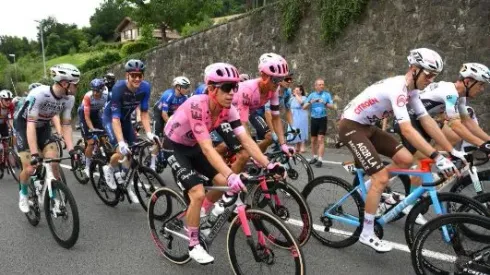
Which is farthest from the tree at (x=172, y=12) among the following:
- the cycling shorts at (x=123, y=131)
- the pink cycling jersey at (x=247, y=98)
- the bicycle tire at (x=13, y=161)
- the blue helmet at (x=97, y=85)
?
the pink cycling jersey at (x=247, y=98)

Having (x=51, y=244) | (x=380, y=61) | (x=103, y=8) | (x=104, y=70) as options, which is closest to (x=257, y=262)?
(x=51, y=244)

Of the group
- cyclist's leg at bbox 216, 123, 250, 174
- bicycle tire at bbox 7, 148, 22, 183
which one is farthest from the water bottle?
bicycle tire at bbox 7, 148, 22, 183

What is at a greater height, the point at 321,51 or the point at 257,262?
the point at 321,51

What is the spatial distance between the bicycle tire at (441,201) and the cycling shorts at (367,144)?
53 centimetres

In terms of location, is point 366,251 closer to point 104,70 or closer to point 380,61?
point 380,61

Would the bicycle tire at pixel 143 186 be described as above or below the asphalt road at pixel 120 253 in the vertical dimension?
above

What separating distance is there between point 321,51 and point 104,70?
16.4 m

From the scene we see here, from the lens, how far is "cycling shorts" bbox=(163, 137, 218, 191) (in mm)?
3924

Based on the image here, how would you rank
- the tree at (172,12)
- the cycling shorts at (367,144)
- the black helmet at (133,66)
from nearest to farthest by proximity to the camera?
1. the cycling shorts at (367,144)
2. the black helmet at (133,66)
3. the tree at (172,12)

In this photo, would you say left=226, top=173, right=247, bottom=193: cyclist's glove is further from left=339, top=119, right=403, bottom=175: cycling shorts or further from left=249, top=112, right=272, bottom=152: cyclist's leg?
left=249, top=112, right=272, bottom=152: cyclist's leg

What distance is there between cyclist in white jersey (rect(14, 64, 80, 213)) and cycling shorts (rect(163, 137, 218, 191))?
1.71 meters

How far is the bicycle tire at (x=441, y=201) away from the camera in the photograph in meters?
3.58

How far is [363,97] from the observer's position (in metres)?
4.43

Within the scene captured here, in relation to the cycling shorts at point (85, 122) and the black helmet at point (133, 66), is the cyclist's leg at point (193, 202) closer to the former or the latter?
the black helmet at point (133, 66)
